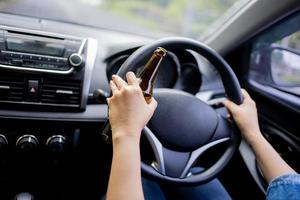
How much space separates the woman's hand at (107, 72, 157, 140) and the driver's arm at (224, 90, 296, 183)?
47 cm

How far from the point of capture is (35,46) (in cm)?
145

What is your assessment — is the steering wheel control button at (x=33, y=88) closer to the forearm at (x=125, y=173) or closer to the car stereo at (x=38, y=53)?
the car stereo at (x=38, y=53)

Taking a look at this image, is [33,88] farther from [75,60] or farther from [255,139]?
[255,139]

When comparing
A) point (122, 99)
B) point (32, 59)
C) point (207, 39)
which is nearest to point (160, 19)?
point (207, 39)

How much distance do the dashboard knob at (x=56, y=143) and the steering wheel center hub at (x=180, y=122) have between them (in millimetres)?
422

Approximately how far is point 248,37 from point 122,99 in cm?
101

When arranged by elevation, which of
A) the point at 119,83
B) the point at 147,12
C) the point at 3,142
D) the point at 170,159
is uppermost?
the point at 119,83

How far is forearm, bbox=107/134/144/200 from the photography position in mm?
1004

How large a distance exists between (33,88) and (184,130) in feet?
1.93

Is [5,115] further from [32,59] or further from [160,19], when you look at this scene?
[160,19]

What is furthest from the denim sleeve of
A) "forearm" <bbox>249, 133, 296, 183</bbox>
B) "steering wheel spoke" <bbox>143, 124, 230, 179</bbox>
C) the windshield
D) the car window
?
the windshield

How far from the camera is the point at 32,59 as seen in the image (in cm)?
143

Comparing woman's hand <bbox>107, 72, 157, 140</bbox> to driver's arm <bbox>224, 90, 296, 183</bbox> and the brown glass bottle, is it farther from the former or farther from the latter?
driver's arm <bbox>224, 90, 296, 183</bbox>

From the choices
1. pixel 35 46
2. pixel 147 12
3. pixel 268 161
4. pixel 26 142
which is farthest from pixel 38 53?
pixel 147 12
